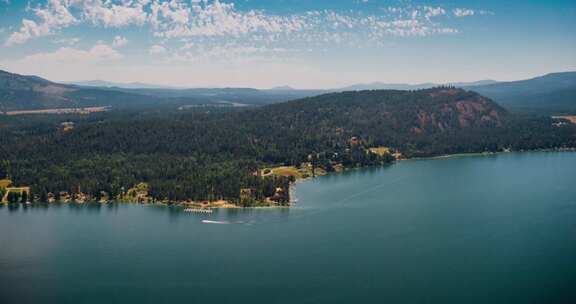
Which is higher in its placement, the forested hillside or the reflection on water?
the forested hillside

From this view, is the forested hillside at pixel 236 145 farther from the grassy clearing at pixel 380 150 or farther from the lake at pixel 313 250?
the lake at pixel 313 250

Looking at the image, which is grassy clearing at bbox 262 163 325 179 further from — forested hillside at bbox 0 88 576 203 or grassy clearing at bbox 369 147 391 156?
grassy clearing at bbox 369 147 391 156

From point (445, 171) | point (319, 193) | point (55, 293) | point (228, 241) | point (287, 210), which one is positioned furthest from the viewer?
point (445, 171)

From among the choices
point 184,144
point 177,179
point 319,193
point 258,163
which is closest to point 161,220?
point 177,179

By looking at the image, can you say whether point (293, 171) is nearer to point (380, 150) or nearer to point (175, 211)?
point (175, 211)

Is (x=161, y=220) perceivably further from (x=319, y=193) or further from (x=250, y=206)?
(x=319, y=193)

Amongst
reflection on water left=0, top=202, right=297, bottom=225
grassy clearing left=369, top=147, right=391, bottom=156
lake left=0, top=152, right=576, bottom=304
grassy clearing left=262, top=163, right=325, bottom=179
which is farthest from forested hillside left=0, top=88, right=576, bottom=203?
lake left=0, top=152, right=576, bottom=304
